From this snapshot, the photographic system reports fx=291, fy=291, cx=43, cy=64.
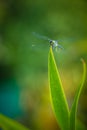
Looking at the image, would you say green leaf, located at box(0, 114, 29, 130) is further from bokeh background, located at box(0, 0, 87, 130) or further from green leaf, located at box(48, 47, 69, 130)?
bokeh background, located at box(0, 0, 87, 130)

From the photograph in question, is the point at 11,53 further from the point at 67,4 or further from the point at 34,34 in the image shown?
the point at 67,4

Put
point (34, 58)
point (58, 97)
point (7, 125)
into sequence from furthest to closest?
point (34, 58) → point (7, 125) → point (58, 97)

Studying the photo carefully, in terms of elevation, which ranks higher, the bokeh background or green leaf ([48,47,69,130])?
the bokeh background

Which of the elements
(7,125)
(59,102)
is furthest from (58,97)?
(7,125)

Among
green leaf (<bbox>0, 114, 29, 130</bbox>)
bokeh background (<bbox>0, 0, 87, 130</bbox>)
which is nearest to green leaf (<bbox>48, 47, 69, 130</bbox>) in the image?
green leaf (<bbox>0, 114, 29, 130</bbox>)

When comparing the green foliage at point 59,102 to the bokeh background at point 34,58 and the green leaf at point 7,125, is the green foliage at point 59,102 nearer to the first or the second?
the green leaf at point 7,125

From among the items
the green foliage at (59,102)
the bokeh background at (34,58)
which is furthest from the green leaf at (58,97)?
the bokeh background at (34,58)

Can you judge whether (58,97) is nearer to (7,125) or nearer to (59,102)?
(59,102)

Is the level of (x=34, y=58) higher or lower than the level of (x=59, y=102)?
higher

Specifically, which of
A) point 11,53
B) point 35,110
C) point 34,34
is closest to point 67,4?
point 34,34
